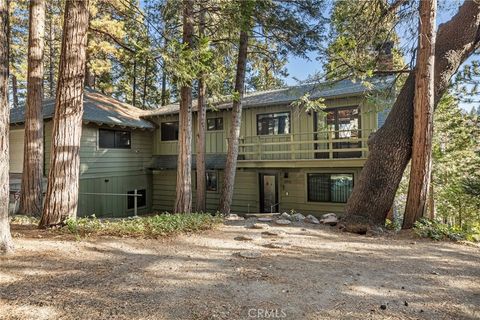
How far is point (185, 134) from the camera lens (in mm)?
8508

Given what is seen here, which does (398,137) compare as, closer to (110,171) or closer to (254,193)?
(254,193)

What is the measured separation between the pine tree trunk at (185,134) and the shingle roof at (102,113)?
4.98m

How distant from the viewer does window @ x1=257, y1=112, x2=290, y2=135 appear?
1246cm

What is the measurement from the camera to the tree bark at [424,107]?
641 cm

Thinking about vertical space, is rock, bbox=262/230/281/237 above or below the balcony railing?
below

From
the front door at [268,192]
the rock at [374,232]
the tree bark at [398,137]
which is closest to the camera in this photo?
the rock at [374,232]

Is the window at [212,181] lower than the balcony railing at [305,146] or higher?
lower

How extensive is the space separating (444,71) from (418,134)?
70.0 inches

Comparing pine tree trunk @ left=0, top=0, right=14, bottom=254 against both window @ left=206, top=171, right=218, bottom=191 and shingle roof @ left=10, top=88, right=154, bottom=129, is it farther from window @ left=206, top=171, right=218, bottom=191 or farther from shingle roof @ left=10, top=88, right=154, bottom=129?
window @ left=206, top=171, right=218, bottom=191

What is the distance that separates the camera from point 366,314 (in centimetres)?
278

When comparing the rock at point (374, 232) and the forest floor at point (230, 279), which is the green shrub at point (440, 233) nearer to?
the forest floor at point (230, 279)

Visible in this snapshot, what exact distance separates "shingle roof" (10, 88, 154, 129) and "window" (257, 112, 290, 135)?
5.62 meters

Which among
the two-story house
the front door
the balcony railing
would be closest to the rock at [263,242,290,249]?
the two-story house
